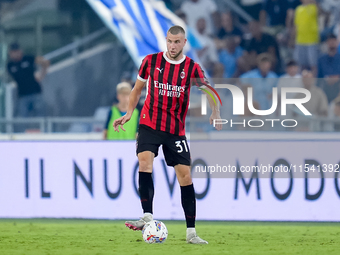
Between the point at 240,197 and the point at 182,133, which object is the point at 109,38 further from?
the point at 182,133

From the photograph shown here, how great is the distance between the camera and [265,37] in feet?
37.1

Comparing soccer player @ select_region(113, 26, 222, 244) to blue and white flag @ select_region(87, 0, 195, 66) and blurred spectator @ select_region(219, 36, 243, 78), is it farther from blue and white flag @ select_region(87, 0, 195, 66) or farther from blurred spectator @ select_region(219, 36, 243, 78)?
blurred spectator @ select_region(219, 36, 243, 78)

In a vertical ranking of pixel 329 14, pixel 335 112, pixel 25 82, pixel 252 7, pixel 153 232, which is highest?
pixel 252 7

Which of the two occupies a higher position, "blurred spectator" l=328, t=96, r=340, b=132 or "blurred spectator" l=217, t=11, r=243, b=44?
"blurred spectator" l=217, t=11, r=243, b=44

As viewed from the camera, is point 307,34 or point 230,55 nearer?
point 307,34

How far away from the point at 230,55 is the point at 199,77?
623cm

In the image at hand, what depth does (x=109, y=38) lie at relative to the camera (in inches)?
490

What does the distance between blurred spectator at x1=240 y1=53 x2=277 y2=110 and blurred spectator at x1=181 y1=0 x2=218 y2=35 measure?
59.7 inches

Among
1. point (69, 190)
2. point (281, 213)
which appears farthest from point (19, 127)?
point (281, 213)

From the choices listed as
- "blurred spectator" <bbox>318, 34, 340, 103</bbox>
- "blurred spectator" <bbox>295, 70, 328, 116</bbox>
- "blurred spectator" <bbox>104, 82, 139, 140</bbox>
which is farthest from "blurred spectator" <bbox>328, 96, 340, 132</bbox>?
"blurred spectator" <bbox>318, 34, 340, 103</bbox>

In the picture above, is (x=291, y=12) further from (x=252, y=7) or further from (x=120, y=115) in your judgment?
(x=120, y=115)

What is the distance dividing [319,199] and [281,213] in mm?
460

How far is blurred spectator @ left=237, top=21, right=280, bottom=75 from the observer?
1107cm

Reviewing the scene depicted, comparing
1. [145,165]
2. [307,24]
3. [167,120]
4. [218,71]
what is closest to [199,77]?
[167,120]
